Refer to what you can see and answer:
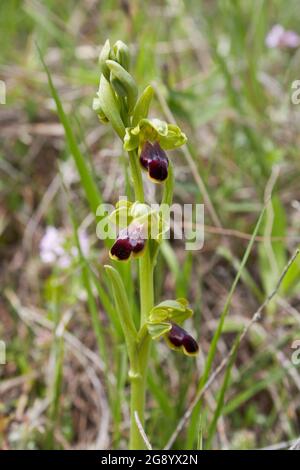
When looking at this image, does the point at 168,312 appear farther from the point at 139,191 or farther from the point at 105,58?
the point at 105,58

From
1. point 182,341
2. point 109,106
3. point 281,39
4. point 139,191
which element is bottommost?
point 182,341

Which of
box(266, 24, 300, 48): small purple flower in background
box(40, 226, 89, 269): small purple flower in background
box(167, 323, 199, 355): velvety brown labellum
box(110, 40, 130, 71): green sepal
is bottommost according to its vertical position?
box(167, 323, 199, 355): velvety brown labellum

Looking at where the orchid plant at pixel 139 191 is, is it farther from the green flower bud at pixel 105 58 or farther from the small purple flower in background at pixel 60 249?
the small purple flower in background at pixel 60 249

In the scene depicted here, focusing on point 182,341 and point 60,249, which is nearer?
point 182,341

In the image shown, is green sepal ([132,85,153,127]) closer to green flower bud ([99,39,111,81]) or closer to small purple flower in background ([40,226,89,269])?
green flower bud ([99,39,111,81])

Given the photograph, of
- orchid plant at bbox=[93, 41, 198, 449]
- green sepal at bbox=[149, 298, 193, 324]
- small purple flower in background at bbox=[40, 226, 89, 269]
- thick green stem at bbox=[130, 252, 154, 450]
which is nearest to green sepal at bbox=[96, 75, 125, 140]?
orchid plant at bbox=[93, 41, 198, 449]

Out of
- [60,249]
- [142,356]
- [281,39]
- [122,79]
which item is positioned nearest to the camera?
[122,79]

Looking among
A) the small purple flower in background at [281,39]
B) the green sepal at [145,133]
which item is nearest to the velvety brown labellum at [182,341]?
the green sepal at [145,133]

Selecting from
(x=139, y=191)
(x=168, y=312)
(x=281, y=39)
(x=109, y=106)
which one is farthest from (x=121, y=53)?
(x=281, y=39)
